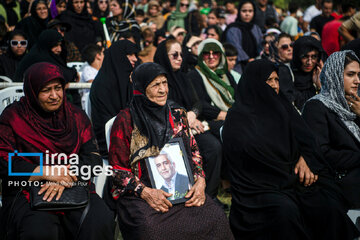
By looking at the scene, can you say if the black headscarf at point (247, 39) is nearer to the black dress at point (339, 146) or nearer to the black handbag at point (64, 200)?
the black dress at point (339, 146)

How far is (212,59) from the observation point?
5.43 meters

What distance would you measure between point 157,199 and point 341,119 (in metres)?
1.78

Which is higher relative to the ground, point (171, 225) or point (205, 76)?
point (205, 76)

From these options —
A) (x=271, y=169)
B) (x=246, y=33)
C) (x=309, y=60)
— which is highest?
(x=246, y=33)

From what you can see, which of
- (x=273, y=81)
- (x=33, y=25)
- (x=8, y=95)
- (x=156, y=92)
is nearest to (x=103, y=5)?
(x=33, y=25)

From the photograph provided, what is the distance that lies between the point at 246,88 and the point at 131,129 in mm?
1015

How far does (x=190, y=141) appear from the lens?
3465 millimetres


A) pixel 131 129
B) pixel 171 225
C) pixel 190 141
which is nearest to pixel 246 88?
pixel 190 141

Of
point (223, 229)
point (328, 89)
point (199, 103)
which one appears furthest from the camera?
point (199, 103)

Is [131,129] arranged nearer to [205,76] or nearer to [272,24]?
[205,76]

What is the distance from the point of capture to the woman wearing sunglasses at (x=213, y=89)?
450 centimetres

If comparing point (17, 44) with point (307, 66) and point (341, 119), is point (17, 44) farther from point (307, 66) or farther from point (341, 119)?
point (341, 119)

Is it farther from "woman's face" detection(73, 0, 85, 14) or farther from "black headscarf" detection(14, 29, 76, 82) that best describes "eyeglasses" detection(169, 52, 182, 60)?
"woman's face" detection(73, 0, 85, 14)

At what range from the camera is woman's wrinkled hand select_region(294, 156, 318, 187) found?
325 centimetres
